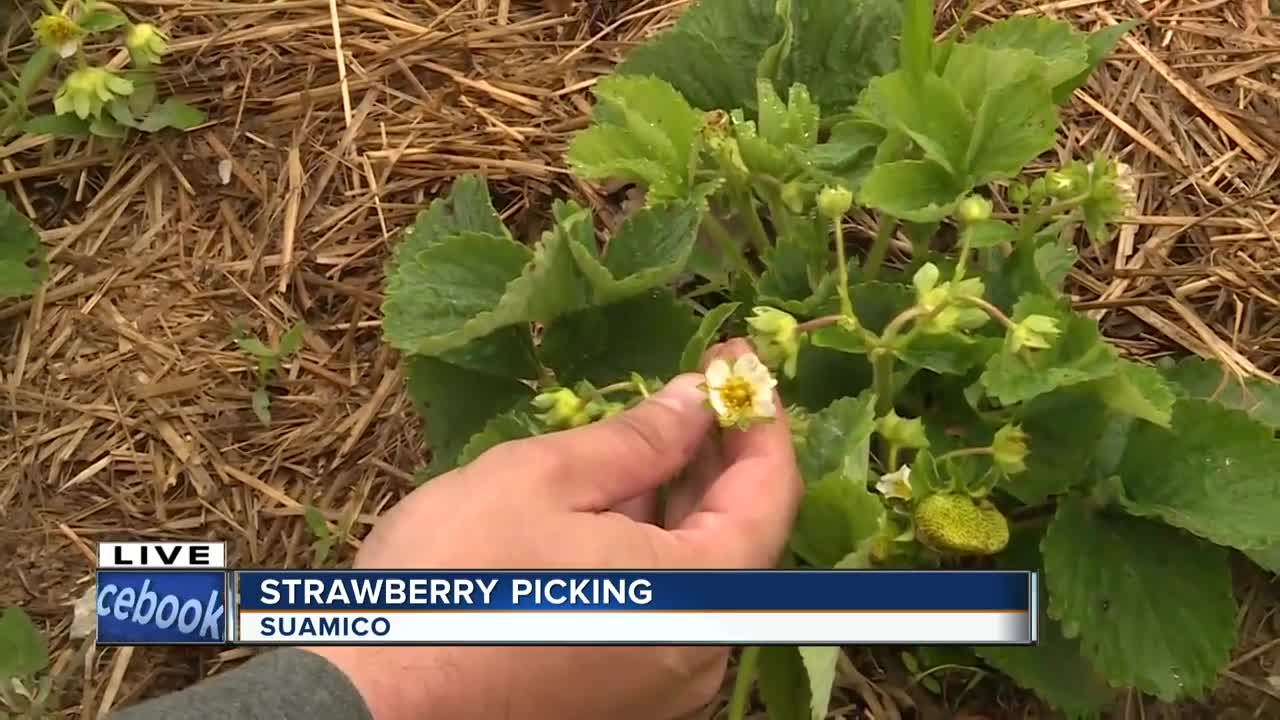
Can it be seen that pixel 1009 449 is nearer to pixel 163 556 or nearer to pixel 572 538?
pixel 572 538

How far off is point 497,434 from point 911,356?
0.39 meters

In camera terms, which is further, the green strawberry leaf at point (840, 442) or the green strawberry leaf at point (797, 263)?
the green strawberry leaf at point (797, 263)

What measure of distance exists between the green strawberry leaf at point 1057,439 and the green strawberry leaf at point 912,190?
0.20 m

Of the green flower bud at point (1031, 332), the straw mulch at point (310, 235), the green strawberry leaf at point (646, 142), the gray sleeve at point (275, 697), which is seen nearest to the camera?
the gray sleeve at point (275, 697)

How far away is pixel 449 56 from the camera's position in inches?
67.0

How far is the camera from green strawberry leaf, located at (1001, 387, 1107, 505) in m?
1.17

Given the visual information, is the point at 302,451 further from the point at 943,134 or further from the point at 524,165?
the point at 943,134

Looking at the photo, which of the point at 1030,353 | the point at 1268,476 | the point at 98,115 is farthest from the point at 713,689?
the point at 98,115

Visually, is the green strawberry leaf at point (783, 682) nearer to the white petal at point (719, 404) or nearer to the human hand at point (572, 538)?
the human hand at point (572, 538)

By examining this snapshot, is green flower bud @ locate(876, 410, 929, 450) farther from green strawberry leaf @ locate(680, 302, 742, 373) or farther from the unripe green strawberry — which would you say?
green strawberry leaf @ locate(680, 302, 742, 373)

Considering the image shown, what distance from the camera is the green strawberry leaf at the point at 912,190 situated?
1.17 meters

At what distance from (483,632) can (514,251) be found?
42 cm

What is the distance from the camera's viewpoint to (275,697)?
95cm

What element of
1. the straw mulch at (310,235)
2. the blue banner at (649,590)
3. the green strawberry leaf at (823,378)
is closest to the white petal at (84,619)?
the straw mulch at (310,235)
